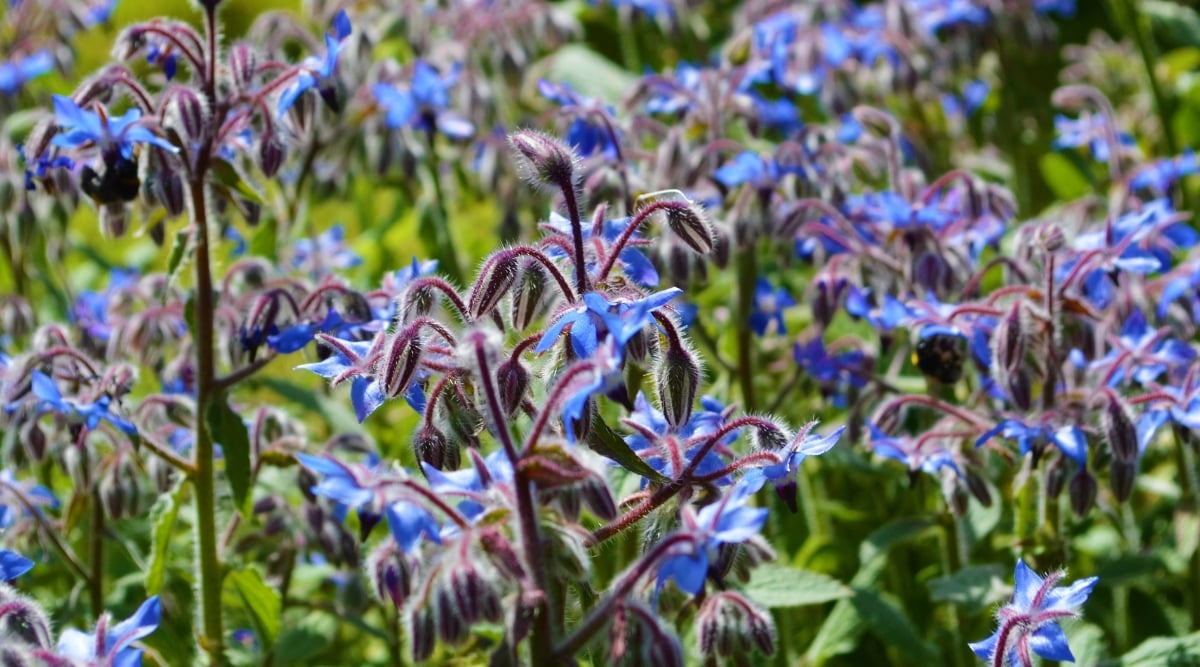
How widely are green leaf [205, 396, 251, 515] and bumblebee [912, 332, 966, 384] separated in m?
1.02

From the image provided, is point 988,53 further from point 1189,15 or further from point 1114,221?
point 1114,221

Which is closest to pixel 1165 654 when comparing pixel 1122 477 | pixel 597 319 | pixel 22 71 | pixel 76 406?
pixel 1122 477

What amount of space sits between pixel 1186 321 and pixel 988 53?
1.75 m

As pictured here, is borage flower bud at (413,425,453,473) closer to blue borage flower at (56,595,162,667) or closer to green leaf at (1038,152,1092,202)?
blue borage flower at (56,595,162,667)

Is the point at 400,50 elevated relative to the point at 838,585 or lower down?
elevated

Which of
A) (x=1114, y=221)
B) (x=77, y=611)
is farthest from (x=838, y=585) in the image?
(x=77, y=611)

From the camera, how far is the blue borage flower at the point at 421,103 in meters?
2.76

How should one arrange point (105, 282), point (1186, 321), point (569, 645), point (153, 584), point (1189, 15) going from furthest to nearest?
point (105, 282) → point (1189, 15) → point (1186, 321) → point (153, 584) → point (569, 645)

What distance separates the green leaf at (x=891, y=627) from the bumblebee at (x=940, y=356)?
0.39 metres

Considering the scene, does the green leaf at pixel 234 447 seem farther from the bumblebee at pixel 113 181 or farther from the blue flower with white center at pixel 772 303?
the blue flower with white center at pixel 772 303

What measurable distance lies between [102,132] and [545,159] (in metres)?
0.75

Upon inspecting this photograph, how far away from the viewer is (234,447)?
6.29 feet

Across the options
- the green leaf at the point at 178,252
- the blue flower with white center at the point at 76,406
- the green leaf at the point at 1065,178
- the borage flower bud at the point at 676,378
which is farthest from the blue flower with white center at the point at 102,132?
the green leaf at the point at 1065,178

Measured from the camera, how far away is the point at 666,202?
1510 mm
